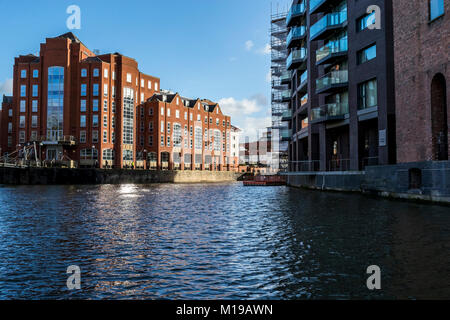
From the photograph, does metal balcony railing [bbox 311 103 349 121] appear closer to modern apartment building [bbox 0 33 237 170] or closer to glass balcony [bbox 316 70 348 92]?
glass balcony [bbox 316 70 348 92]

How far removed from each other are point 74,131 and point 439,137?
60.0 metres

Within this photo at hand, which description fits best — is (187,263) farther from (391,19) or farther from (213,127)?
(213,127)

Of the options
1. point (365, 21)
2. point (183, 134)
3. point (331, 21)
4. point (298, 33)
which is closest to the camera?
point (365, 21)

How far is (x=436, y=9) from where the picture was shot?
66.8 feet

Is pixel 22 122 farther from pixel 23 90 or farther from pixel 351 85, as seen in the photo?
pixel 351 85

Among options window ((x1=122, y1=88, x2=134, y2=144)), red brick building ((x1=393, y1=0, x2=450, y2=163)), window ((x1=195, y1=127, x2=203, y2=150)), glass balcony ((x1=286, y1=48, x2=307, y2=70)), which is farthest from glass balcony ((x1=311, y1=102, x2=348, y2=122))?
window ((x1=195, y1=127, x2=203, y2=150))

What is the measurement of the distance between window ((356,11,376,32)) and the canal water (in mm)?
19271

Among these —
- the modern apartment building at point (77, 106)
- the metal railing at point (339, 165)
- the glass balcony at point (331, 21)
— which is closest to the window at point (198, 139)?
the modern apartment building at point (77, 106)

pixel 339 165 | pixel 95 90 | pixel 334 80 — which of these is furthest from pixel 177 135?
pixel 334 80

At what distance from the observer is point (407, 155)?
75.2ft

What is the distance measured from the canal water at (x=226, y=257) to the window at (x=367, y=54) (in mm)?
17796

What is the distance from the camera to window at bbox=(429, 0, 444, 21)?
19.9 metres

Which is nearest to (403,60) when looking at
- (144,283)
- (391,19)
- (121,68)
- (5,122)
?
(391,19)

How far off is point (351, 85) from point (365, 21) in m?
4.82
